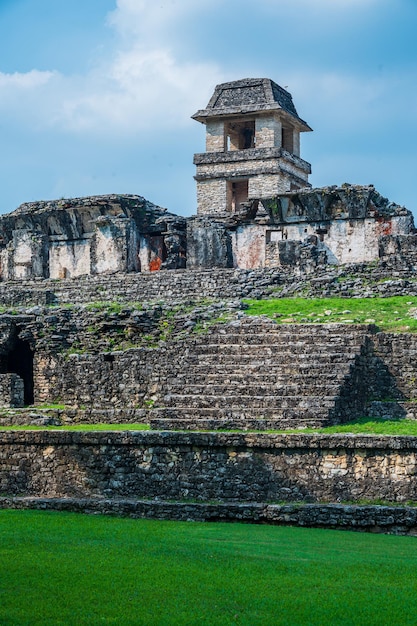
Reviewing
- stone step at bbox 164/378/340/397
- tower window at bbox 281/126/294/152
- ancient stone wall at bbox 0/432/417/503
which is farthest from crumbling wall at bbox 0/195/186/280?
ancient stone wall at bbox 0/432/417/503

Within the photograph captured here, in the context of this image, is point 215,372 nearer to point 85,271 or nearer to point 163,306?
point 163,306

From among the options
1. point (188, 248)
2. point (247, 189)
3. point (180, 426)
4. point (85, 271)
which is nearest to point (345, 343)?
point (180, 426)

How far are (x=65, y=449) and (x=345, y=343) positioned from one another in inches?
250

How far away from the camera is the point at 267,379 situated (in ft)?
70.2

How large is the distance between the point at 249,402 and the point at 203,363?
2161mm

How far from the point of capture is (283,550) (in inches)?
543

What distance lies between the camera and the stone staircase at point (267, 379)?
66.2 ft

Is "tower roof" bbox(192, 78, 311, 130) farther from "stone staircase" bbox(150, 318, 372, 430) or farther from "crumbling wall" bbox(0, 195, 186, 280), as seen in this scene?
"stone staircase" bbox(150, 318, 372, 430)

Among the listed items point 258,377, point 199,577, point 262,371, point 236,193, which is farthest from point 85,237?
point 199,577

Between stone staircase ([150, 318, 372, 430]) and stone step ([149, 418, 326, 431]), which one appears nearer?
stone step ([149, 418, 326, 431])

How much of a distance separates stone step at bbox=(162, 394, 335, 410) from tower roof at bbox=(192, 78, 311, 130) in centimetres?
2820

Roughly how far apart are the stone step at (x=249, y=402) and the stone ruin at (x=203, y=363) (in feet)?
0.10

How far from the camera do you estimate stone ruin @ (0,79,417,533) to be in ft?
58.1

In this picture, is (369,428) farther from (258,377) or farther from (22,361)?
(22,361)
